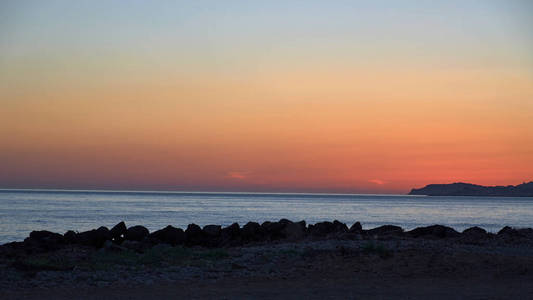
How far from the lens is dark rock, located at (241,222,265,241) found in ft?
82.2

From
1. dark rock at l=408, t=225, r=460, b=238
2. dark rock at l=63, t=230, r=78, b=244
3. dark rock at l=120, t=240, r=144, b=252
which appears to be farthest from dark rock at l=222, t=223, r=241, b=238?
dark rock at l=408, t=225, r=460, b=238

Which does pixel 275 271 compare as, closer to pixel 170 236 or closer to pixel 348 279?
pixel 348 279

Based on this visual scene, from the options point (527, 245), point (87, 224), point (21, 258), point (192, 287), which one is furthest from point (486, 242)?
point (87, 224)

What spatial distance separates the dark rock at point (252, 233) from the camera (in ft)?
82.2

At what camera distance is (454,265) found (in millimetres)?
15930

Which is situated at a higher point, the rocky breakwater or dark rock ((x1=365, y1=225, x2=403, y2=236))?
dark rock ((x1=365, y1=225, x2=403, y2=236))

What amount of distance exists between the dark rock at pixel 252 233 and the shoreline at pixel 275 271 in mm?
4844

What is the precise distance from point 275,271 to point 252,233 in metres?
9.78

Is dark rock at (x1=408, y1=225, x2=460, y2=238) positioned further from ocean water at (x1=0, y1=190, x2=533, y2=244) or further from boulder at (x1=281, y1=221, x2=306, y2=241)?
ocean water at (x1=0, y1=190, x2=533, y2=244)

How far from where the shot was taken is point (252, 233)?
25422 mm

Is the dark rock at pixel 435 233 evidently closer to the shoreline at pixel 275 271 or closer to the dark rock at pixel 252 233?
the shoreline at pixel 275 271

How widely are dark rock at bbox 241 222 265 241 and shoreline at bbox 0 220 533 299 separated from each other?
4.84 metres

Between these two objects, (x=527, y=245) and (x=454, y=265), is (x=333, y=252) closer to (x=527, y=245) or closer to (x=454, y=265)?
(x=454, y=265)

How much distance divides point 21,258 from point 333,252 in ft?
28.8
